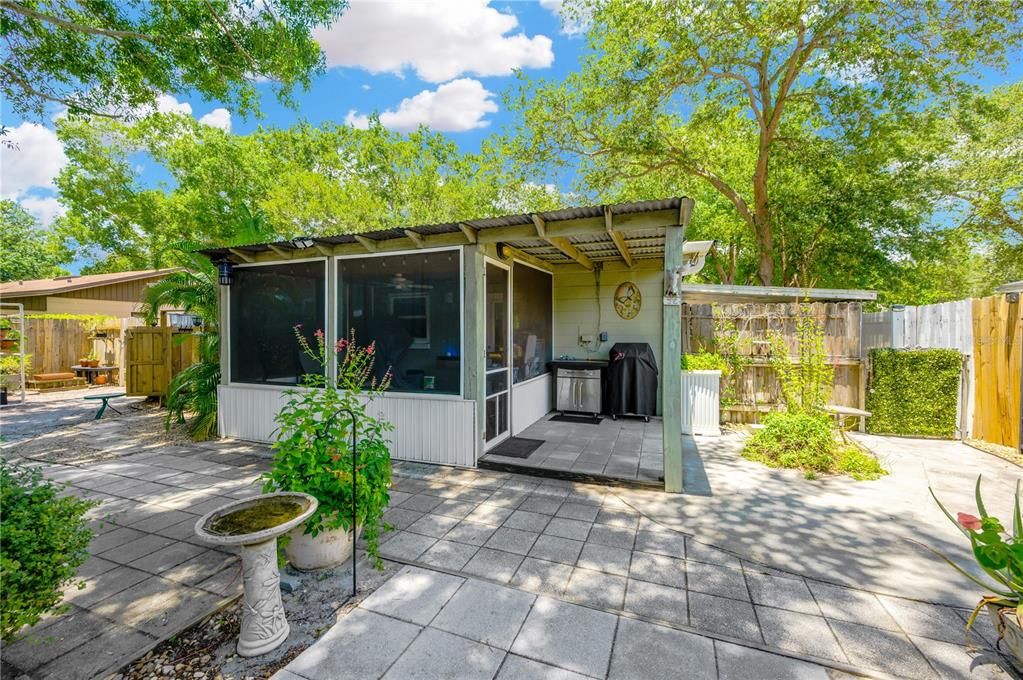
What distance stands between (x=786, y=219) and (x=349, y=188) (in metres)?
12.4

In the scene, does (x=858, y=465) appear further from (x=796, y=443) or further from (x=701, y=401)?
(x=701, y=401)

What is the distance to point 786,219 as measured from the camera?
10.4 m

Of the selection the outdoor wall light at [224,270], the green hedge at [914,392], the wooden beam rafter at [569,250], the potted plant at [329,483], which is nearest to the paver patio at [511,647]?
the potted plant at [329,483]

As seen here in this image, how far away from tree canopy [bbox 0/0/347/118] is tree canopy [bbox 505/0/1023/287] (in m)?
5.92

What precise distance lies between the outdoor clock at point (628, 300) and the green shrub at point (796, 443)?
98.8 inches

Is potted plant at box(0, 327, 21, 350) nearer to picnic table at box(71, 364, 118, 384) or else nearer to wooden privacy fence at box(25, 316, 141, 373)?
wooden privacy fence at box(25, 316, 141, 373)

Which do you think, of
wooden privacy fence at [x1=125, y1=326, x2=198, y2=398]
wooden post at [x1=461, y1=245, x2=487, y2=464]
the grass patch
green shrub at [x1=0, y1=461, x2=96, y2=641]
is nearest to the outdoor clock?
the grass patch

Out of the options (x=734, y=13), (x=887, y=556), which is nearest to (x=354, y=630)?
(x=887, y=556)

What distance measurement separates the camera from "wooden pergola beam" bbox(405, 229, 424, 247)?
417 cm

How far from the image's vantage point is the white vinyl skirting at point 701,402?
563 cm

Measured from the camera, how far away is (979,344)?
16.2 ft

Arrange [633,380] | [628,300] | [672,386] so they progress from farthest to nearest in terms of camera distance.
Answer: [628,300]
[633,380]
[672,386]

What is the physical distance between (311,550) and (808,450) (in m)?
4.68

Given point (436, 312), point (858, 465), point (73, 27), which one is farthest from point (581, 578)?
point (73, 27)
